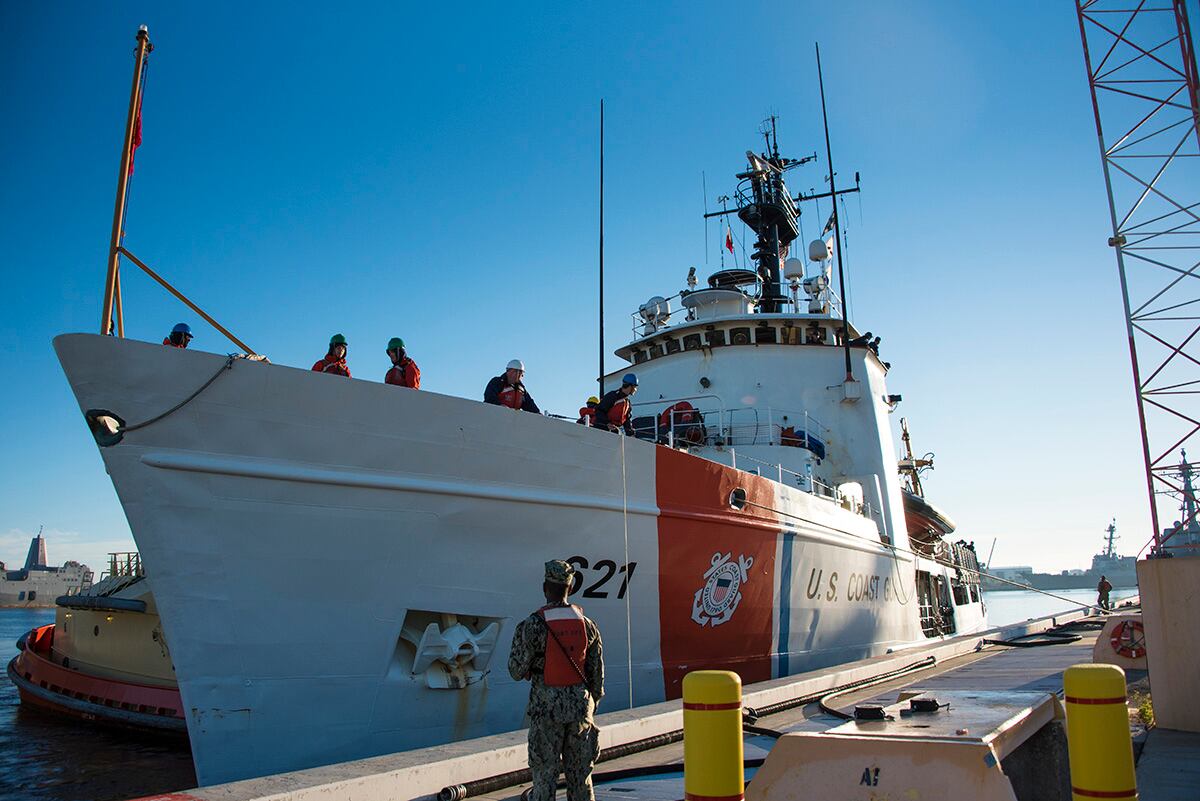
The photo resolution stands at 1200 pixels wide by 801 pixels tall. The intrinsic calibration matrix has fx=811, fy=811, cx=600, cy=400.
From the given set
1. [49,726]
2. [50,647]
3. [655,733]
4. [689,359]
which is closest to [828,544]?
[689,359]

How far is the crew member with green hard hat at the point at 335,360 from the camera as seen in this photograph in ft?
18.9

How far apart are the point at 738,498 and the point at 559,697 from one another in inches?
180

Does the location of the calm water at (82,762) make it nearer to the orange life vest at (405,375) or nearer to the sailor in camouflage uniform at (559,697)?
the orange life vest at (405,375)

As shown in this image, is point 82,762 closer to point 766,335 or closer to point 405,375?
point 405,375

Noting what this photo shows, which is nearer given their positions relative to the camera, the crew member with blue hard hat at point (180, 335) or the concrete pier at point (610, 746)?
the concrete pier at point (610, 746)

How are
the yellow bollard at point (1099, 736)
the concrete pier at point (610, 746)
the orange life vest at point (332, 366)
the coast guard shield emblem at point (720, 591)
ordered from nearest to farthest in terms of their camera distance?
the yellow bollard at point (1099, 736) < the concrete pier at point (610, 746) < the orange life vest at point (332, 366) < the coast guard shield emblem at point (720, 591)

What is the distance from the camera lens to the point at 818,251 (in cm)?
1464

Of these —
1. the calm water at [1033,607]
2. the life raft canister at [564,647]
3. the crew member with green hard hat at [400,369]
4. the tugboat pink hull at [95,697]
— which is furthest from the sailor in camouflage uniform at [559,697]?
the calm water at [1033,607]

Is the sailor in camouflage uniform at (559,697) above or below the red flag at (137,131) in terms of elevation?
below

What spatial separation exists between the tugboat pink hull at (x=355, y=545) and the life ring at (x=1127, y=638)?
443 cm

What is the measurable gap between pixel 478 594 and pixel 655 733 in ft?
4.85

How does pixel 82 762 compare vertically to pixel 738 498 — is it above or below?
below

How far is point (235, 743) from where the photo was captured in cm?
475

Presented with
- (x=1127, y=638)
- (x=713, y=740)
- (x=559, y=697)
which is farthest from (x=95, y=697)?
(x=1127, y=638)
